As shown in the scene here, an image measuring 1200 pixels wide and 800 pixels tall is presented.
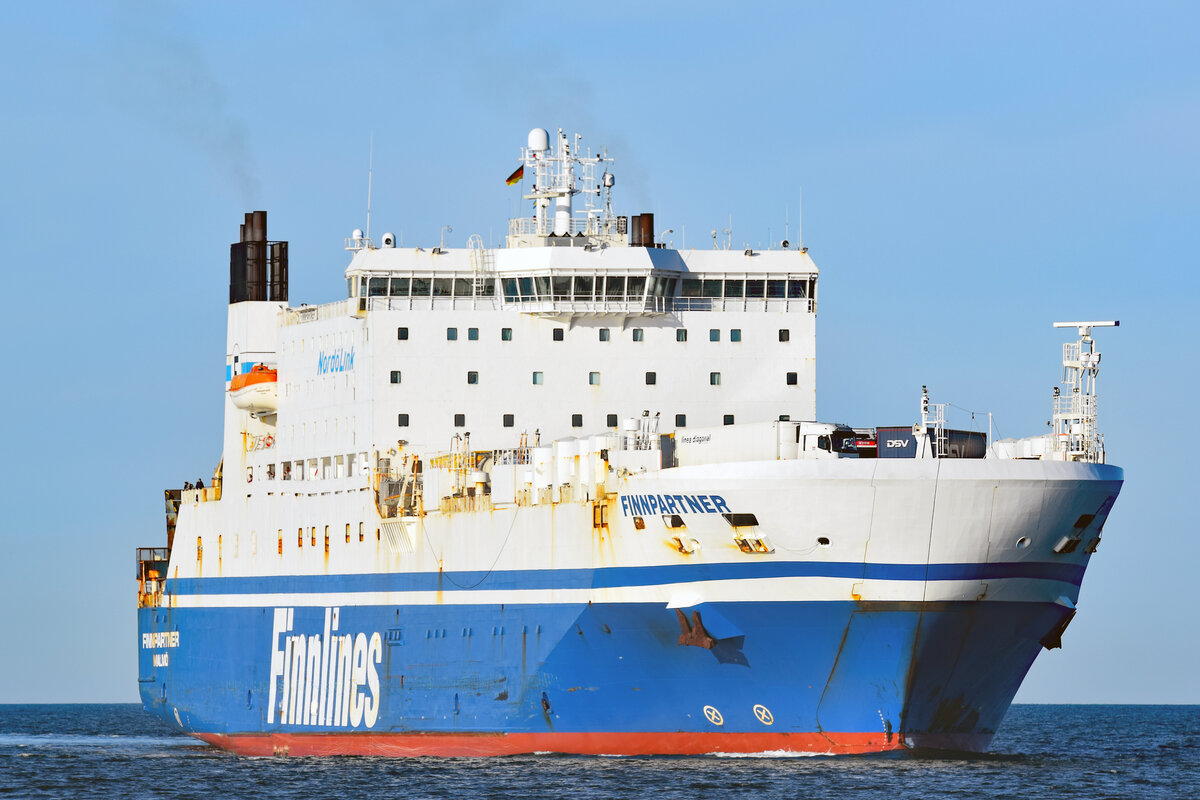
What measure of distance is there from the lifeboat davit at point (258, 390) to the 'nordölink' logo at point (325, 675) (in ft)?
20.8

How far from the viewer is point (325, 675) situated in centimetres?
4522

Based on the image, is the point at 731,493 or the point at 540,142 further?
the point at 540,142

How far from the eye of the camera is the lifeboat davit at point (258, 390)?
51.1 metres

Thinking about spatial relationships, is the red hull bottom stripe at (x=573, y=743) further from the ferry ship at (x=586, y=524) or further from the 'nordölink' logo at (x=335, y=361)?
the 'nordölink' logo at (x=335, y=361)

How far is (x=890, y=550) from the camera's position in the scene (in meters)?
34.2

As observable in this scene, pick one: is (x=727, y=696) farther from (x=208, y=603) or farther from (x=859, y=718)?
(x=208, y=603)

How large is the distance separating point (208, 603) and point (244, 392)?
5.69 metres

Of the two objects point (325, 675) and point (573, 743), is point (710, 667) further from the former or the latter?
point (325, 675)

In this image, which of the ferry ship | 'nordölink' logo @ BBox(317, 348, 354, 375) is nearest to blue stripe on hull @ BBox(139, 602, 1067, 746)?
the ferry ship

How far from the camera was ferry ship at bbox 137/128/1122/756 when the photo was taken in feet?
114

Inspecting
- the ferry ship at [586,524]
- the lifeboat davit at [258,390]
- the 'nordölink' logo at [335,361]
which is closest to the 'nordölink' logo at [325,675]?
the ferry ship at [586,524]

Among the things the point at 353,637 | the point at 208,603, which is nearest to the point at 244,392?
the point at 208,603

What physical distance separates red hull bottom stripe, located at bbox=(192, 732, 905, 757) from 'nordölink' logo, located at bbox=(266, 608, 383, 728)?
46 cm

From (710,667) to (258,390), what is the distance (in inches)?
771
